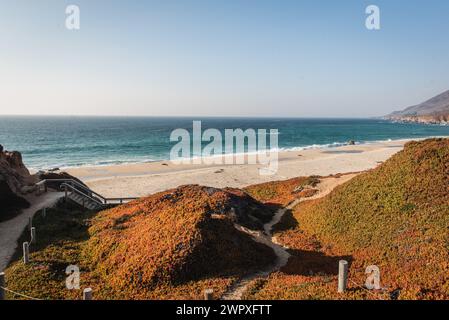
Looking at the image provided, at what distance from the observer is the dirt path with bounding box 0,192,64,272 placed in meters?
18.0

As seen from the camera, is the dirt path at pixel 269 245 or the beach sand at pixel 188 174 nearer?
the dirt path at pixel 269 245

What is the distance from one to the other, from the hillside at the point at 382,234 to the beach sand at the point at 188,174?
2462 centimetres

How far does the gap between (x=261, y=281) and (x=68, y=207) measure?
744 inches

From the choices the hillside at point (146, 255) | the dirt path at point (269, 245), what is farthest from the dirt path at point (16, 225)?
the dirt path at point (269, 245)

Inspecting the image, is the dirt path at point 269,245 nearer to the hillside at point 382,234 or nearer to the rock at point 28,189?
the hillside at point 382,234

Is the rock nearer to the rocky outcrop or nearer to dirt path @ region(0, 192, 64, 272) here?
the rocky outcrop

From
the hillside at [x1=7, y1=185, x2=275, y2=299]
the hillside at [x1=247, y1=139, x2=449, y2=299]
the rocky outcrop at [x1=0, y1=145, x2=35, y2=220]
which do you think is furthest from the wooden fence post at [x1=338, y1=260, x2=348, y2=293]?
the rocky outcrop at [x1=0, y1=145, x2=35, y2=220]

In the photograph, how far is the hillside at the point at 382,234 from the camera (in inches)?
500

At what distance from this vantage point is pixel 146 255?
15.6 metres

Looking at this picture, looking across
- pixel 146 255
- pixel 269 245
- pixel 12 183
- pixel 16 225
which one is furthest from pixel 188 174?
pixel 146 255

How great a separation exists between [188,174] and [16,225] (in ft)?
116

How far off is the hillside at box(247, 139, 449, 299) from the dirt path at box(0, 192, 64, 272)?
1396 centimetres
